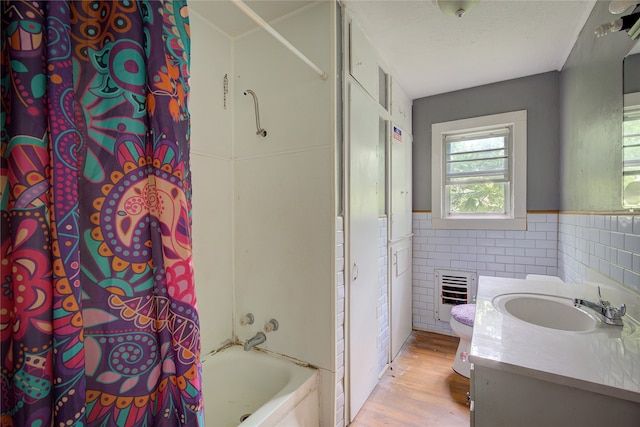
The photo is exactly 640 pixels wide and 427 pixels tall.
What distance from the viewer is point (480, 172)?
271cm

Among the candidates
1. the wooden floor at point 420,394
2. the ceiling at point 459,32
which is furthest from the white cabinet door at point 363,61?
the wooden floor at point 420,394

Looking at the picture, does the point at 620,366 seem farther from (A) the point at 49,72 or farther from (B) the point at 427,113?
(B) the point at 427,113

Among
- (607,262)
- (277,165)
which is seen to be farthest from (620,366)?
(277,165)

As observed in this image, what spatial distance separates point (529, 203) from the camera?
2.47 m

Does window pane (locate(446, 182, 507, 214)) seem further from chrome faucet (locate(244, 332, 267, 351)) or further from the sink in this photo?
chrome faucet (locate(244, 332, 267, 351))

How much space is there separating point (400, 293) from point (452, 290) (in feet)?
1.95

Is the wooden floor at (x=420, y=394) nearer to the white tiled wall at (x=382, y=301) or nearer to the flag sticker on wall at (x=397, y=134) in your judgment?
the white tiled wall at (x=382, y=301)

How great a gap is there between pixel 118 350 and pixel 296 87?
1.45 meters

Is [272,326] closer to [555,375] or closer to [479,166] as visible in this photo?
[555,375]

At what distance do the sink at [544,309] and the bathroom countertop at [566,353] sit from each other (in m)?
0.18

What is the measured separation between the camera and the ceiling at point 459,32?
5.21ft

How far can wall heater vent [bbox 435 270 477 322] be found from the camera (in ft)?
8.71

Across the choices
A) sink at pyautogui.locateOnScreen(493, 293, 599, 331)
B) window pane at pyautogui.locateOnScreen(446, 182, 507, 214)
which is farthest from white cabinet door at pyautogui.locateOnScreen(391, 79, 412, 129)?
sink at pyautogui.locateOnScreen(493, 293, 599, 331)

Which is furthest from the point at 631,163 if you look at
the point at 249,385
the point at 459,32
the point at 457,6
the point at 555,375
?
the point at 249,385
